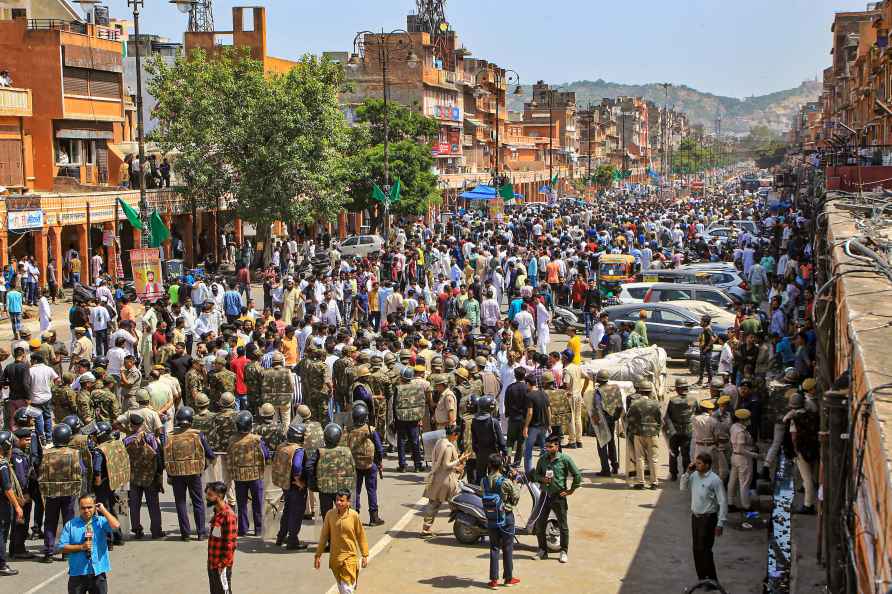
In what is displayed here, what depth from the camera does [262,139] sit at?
122ft

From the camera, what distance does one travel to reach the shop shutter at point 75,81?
133 feet

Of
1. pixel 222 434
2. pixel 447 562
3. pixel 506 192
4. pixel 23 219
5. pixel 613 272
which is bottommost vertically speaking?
pixel 447 562

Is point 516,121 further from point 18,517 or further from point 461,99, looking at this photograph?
point 18,517

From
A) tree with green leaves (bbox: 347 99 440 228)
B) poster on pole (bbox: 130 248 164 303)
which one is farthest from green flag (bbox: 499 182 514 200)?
poster on pole (bbox: 130 248 164 303)

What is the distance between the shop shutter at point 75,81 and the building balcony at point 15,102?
1.97 meters

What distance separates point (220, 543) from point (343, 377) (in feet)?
21.1

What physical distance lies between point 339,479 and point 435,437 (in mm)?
2420

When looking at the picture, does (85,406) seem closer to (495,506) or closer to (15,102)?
(495,506)

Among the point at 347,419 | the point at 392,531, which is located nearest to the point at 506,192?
the point at 347,419

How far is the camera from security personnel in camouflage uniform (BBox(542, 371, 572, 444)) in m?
14.4

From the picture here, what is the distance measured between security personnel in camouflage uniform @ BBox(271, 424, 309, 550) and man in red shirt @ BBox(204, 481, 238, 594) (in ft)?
6.60

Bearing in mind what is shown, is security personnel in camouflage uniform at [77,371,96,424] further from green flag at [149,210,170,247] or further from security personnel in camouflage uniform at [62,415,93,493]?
green flag at [149,210,170,247]

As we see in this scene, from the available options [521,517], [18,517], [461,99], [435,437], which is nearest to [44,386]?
[18,517]

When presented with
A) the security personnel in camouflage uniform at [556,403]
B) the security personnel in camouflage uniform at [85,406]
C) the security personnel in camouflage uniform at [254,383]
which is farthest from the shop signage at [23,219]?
the security personnel in camouflage uniform at [556,403]
